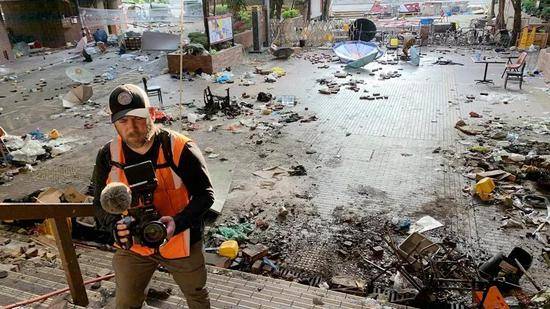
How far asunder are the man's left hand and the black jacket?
0.04m

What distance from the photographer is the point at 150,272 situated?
2.49m

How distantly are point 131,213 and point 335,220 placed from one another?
11.3ft

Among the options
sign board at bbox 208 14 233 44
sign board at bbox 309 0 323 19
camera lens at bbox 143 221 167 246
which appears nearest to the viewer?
camera lens at bbox 143 221 167 246

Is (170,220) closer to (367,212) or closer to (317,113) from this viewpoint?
(367,212)

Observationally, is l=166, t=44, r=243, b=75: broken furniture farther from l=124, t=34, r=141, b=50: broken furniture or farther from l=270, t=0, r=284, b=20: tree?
l=270, t=0, r=284, b=20: tree

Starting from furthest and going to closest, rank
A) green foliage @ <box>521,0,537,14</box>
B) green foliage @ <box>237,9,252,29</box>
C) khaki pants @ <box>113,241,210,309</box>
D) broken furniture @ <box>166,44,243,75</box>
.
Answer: green foliage @ <box>237,9,252,29</box>, green foliage @ <box>521,0,537,14</box>, broken furniture @ <box>166,44,243,75</box>, khaki pants @ <box>113,241,210,309</box>

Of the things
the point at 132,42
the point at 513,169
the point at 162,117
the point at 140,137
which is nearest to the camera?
the point at 140,137

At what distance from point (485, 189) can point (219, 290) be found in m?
3.99

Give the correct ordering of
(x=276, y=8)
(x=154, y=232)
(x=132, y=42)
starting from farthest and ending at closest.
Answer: (x=276, y=8)
(x=132, y=42)
(x=154, y=232)

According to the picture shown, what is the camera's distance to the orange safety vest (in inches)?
87.7

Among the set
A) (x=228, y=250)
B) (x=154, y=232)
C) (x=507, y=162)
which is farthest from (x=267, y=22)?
(x=154, y=232)

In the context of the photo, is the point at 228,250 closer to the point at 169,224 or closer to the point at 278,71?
the point at 169,224

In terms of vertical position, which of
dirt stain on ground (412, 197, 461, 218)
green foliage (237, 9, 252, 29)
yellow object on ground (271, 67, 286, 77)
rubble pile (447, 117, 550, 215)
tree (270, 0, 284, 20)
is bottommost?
dirt stain on ground (412, 197, 461, 218)

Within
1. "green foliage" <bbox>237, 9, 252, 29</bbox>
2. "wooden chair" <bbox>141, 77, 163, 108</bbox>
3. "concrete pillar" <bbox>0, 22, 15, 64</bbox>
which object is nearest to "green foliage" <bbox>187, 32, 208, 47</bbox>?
"green foliage" <bbox>237, 9, 252, 29</bbox>
